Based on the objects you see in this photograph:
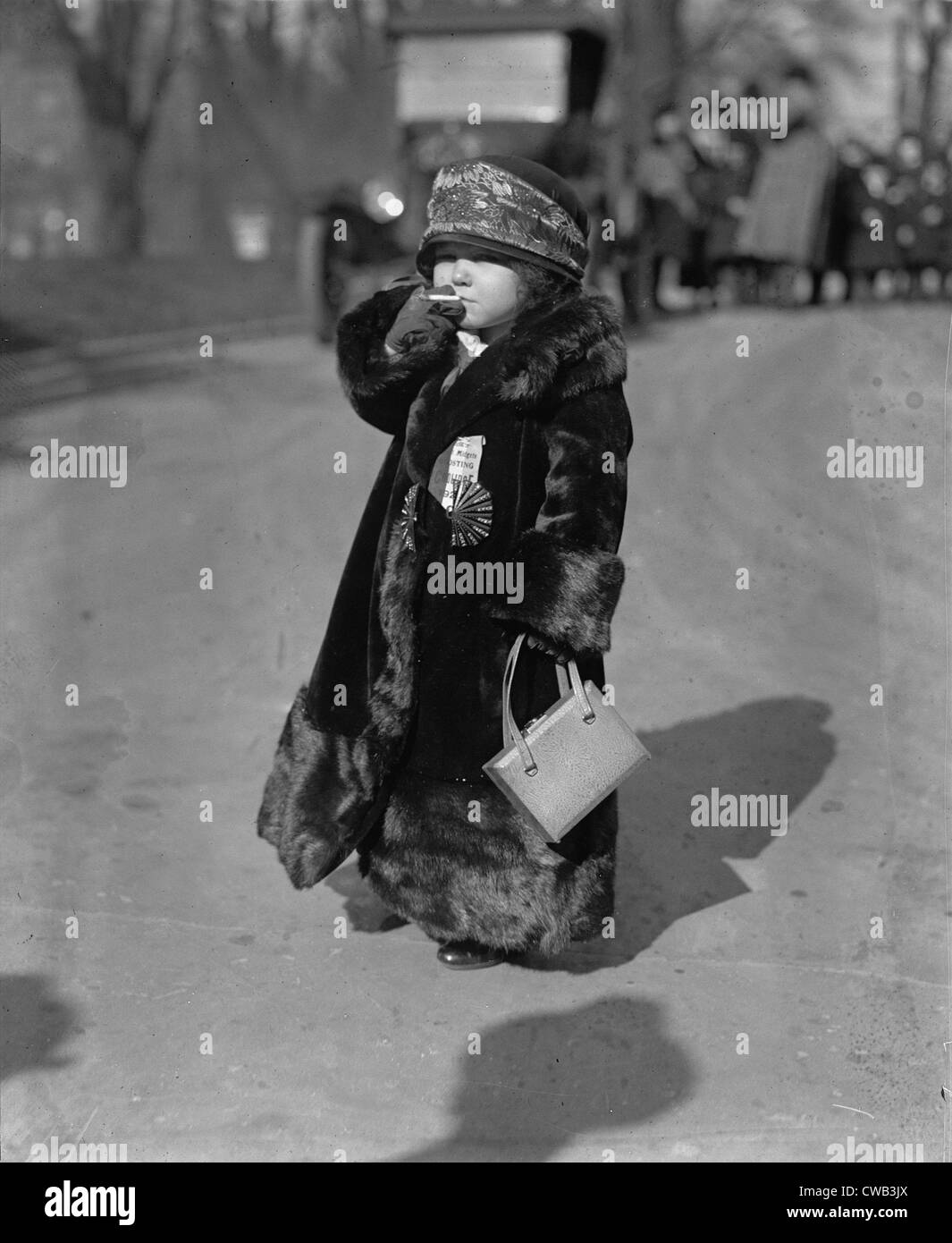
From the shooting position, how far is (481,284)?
3.38 meters

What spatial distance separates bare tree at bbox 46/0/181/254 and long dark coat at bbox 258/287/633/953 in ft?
50.5

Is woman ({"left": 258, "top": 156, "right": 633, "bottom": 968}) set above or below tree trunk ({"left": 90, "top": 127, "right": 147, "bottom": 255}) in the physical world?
above

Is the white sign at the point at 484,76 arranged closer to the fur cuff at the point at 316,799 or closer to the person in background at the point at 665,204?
the person in background at the point at 665,204

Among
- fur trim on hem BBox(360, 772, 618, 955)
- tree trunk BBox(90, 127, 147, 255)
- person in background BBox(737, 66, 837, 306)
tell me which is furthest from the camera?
tree trunk BBox(90, 127, 147, 255)

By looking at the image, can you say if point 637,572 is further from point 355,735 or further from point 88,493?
point 355,735

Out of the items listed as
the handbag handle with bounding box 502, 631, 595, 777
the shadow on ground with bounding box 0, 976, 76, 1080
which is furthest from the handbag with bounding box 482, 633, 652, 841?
the shadow on ground with bounding box 0, 976, 76, 1080

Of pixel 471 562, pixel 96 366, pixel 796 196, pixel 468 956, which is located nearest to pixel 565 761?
pixel 471 562

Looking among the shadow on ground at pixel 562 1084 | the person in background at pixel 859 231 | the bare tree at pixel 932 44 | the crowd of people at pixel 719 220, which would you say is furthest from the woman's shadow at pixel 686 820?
the person in background at pixel 859 231

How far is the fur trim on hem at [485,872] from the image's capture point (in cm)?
344

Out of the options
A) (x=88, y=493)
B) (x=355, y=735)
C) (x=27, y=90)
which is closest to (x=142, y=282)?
(x=27, y=90)

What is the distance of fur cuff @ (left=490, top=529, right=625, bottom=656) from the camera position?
3258 mm

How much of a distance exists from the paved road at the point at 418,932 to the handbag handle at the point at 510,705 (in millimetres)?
682

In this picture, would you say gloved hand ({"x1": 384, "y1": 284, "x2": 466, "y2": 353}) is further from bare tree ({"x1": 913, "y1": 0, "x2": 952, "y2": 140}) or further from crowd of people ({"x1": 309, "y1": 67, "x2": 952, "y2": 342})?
bare tree ({"x1": 913, "y1": 0, "x2": 952, "y2": 140})

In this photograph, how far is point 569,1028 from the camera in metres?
3.47
